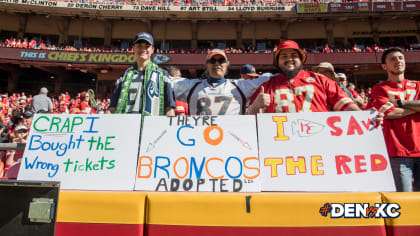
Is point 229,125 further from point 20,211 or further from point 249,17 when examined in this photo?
point 249,17

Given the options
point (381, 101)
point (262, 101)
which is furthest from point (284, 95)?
point (381, 101)

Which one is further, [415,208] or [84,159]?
[84,159]

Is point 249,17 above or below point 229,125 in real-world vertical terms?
above

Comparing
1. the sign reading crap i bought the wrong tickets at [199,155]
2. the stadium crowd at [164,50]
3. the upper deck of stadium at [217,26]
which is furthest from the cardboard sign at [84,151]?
the stadium crowd at [164,50]

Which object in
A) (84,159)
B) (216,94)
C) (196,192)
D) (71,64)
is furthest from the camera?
(71,64)

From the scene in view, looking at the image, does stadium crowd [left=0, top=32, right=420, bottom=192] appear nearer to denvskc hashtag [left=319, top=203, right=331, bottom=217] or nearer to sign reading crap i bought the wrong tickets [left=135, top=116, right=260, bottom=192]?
sign reading crap i bought the wrong tickets [left=135, top=116, right=260, bottom=192]

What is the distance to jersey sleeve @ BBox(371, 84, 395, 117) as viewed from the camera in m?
2.05

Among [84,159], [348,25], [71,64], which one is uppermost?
[348,25]

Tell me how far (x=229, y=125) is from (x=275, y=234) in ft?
2.46

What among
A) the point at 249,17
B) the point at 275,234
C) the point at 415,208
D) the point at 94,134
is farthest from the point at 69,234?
the point at 249,17

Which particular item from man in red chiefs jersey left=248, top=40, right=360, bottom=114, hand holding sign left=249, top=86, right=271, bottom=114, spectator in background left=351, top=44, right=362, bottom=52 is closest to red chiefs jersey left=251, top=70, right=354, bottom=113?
man in red chiefs jersey left=248, top=40, right=360, bottom=114

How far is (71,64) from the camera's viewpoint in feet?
56.7

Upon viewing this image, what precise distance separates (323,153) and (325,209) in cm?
41

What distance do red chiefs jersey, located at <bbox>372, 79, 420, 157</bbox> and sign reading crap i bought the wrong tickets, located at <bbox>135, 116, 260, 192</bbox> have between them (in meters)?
1.35
